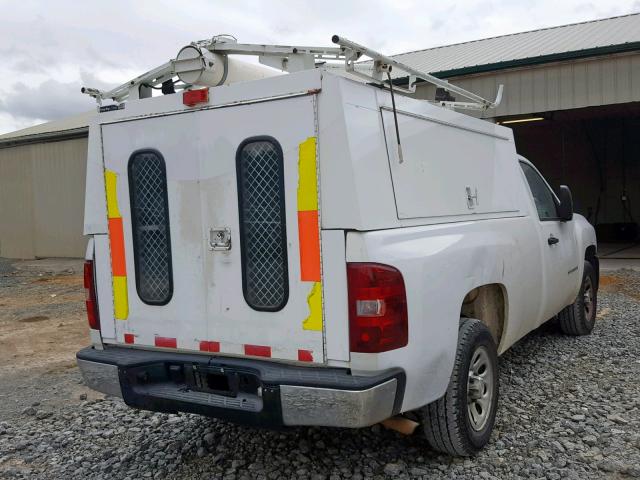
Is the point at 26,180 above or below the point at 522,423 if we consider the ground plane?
above

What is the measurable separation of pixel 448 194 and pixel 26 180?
1889 centimetres

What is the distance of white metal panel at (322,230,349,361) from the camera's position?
279cm

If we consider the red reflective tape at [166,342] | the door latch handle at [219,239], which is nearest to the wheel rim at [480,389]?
the door latch handle at [219,239]

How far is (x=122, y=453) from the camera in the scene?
148 inches

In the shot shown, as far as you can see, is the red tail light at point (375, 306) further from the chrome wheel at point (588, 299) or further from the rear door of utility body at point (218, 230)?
the chrome wheel at point (588, 299)

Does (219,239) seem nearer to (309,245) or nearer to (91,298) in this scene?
(309,245)

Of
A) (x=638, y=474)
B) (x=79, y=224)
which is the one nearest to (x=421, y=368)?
(x=638, y=474)

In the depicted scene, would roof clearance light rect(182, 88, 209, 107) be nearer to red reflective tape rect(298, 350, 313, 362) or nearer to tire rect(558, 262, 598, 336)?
red reflective tape rect(298, 350, 313, 362)

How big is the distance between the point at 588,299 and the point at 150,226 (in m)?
4.89

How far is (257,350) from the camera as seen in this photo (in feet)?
10.0

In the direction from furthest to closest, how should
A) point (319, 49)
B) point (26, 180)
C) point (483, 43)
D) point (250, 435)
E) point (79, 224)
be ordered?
1. point (26, 180)
2. point (79, 224)
3. point (483, 43)
4. point (250, 435)
5. point (319, 49)

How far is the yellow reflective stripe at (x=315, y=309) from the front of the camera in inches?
113

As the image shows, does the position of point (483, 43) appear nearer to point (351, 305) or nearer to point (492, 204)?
point (492, 204)

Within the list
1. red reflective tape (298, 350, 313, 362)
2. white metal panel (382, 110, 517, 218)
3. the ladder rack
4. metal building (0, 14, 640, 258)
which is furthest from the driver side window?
metal building (0, 14, 640, 258)
